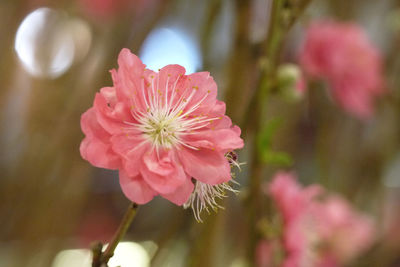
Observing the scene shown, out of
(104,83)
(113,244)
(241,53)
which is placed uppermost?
(241,53)

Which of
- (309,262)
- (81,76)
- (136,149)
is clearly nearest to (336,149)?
(309,262)

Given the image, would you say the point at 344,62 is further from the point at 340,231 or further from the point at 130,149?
the point at 130,149

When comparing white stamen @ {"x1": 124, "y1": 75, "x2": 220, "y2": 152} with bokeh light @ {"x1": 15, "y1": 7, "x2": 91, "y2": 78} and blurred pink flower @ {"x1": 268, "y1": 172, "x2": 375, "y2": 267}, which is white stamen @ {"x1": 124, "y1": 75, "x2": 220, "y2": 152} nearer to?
blurred pink flower @ {"x1": 268, "y1": 172, "x2": 375, "y2": 267}

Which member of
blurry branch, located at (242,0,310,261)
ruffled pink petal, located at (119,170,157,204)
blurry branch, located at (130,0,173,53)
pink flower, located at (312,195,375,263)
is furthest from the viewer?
pink flower, located at (312,195,375,263)

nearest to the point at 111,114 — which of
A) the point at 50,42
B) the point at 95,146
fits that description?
the point at 95,146

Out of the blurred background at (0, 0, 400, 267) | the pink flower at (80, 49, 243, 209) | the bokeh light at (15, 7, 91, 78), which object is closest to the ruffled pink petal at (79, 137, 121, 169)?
the pink flower at (80, 49, 243, 209)

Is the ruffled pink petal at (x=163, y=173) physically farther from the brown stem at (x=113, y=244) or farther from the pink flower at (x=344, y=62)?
the pink flower at (x=344, y=62)

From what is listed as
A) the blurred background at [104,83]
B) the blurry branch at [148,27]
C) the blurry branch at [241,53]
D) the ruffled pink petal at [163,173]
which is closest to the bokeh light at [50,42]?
the blurred background at [104,83]

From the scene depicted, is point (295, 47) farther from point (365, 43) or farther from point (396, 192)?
point (396, 192)
